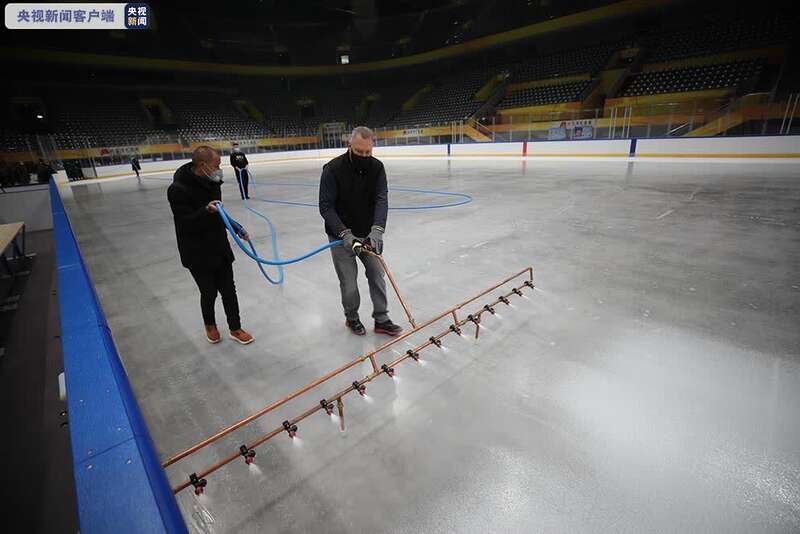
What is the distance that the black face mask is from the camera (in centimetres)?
264

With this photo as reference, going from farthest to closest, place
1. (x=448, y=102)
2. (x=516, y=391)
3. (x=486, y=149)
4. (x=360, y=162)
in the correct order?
(x=448, y=102)
(x=486, y=149)
(x=360, y=162)
(x=516, y=391)

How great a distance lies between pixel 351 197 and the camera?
8.96ft

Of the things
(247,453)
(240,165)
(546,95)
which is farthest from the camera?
(546,95)

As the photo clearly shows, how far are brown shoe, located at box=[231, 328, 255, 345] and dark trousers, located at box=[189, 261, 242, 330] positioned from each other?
39mm

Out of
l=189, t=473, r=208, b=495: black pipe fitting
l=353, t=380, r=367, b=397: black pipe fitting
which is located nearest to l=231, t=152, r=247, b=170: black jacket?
l=353, t=380, r=367, b=397: black pipe fitting

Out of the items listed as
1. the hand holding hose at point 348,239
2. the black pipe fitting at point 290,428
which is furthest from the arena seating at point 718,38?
the black pipe fitting at point 290,428

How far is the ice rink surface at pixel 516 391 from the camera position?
5.29 feet

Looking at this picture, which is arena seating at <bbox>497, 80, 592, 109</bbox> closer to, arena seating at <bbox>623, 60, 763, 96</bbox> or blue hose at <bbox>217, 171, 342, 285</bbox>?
arena seating at <bbox>623, 60, 763, 96</bbox>

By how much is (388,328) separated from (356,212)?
3.06ft

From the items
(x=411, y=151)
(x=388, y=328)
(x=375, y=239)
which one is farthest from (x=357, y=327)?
(x=411, y=151)

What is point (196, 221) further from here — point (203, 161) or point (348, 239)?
point (348, 239)

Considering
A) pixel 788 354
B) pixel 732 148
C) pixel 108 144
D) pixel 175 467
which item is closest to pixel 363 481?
pixel 175 467

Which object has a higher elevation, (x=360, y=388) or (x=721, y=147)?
(x=721, y=147)

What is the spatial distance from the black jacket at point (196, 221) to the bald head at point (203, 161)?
0.04m
